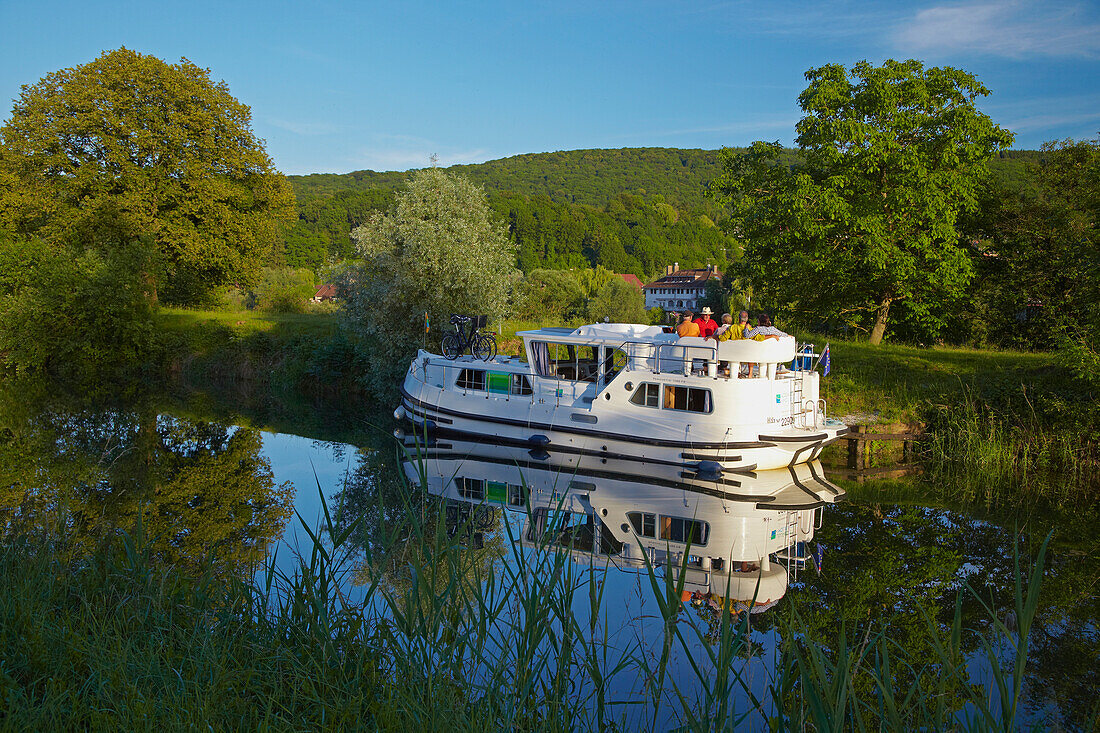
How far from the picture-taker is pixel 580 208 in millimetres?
102812

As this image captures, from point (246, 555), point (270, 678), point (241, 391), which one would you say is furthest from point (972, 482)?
point (241, 391)

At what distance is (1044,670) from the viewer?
6371 mm

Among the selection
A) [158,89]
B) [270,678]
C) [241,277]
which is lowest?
[270,678]

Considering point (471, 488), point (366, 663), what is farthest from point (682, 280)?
point (366, 663)

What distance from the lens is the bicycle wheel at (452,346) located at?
18.4 m

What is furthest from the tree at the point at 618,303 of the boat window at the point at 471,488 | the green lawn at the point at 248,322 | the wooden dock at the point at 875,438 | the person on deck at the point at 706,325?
the boat window at the point at 471,488

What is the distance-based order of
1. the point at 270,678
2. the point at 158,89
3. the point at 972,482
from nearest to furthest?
the point at 270,678, the point at 972,482, the point at 158,89

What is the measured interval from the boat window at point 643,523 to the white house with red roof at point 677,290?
238 feet

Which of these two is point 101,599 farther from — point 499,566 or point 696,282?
point 696,282

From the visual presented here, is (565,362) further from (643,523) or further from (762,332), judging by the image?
(643,523)

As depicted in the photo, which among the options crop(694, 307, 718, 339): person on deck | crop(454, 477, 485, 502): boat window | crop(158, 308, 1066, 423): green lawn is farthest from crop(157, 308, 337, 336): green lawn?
crop(694, 307, 718, 339): person on deck

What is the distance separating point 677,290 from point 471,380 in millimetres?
70852

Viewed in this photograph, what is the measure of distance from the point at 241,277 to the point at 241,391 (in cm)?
974

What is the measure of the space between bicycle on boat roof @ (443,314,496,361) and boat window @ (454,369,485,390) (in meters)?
0.65
